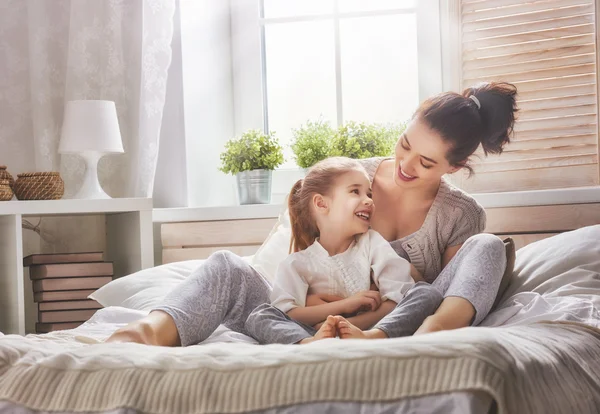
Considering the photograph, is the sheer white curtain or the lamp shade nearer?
the lamp shade

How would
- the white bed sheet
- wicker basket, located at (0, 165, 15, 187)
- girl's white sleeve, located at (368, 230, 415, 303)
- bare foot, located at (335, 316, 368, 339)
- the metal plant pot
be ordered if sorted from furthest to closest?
the metal plant pot, wicker basket, located at (0, 165, 15, 187), girl's white sleeve, located at (368, 230, 415, 303), the white bed sheet, bare foot, located at (335, 316, 368, 339)

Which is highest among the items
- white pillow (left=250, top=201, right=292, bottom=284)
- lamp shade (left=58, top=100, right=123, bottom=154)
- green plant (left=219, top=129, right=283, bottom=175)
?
lamp shade (left=58, top=100, right=123, bottom=154)

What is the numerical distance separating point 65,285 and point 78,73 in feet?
2.37

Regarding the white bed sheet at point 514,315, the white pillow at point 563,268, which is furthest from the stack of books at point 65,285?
the white pillow at point 563,268

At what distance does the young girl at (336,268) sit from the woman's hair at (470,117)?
21 centimetres

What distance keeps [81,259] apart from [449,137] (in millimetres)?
1200

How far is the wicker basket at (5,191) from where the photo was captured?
91.2 inches

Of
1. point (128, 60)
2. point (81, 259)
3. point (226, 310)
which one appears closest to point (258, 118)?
point (128, 60)

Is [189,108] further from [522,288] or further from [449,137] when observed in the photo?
[522,288]

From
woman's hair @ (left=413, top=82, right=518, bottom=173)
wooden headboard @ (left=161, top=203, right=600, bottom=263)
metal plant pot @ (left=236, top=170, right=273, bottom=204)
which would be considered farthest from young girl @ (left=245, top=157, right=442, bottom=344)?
metal plant pot @ (left=236, top=170, right=273, bottom=204)

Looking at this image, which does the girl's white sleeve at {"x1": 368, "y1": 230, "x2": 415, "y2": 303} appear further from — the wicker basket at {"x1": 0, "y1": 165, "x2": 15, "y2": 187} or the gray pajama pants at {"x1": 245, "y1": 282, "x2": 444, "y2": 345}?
the wicker basket at {"x1": 0, "y1": 165, "x2": 15, "y2": 187}

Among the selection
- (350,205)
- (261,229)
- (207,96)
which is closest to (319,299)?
(350,205)

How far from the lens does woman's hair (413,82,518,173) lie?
1.76 meters

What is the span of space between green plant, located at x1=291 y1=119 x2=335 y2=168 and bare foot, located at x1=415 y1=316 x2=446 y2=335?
1307 mm
